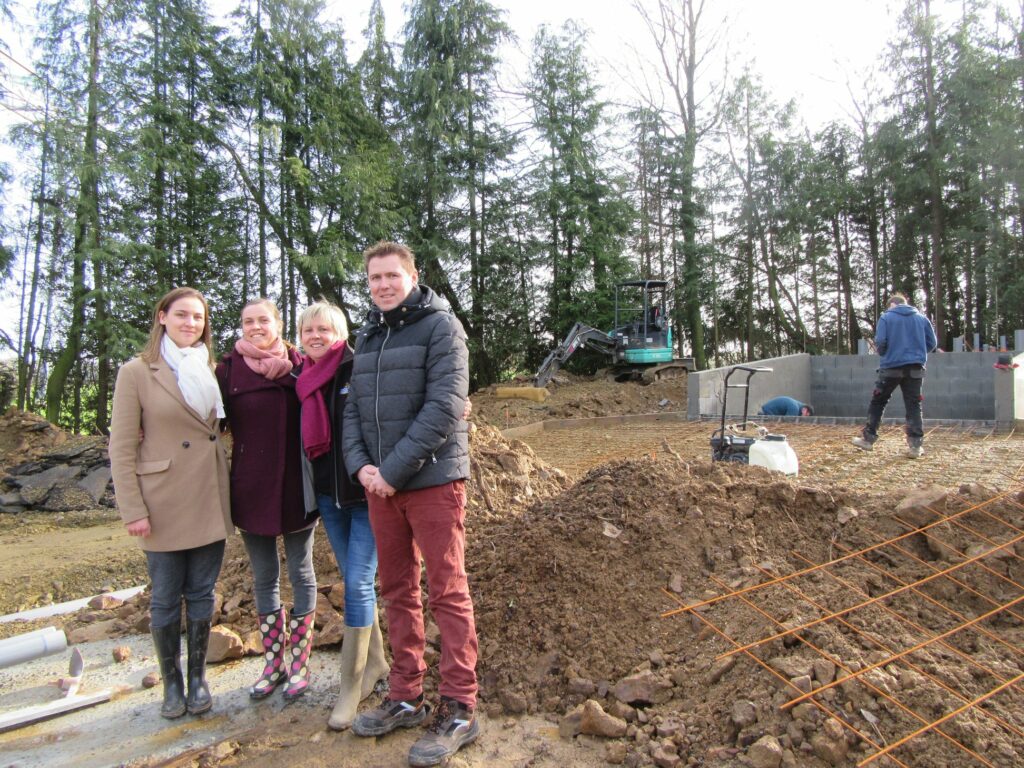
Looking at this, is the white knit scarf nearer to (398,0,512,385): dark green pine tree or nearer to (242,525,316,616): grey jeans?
(242,525,316,616): grey jeans

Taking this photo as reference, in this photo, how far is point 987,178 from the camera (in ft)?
56.2

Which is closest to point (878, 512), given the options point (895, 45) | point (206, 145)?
point (206, 145)

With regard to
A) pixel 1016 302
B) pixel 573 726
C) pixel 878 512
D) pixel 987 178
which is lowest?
pixel 573 726

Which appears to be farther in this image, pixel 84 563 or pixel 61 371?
pixel 61 371

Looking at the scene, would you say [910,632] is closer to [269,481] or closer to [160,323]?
[269,481]

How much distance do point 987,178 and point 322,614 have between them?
20.5 meters

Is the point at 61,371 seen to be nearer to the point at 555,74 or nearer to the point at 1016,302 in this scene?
the point at 555,74

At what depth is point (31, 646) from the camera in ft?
7.16

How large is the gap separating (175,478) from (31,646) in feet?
2.27

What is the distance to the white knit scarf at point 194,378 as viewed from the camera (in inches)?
92.7

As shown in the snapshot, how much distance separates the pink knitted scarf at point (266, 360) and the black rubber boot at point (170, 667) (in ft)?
3.17

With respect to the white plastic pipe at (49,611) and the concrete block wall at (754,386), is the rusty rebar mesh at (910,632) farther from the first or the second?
the concrete block wall at (754,386)

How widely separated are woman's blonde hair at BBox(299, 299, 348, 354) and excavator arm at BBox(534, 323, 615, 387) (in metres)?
12.8

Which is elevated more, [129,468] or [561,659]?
[129,468]
